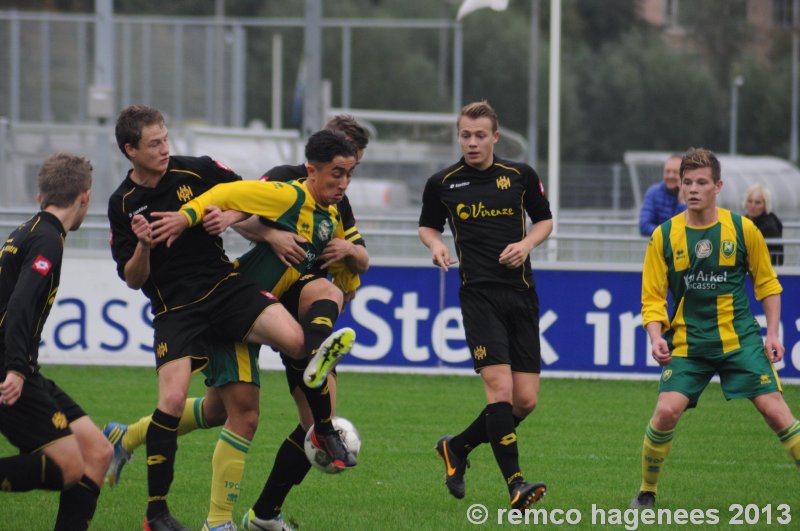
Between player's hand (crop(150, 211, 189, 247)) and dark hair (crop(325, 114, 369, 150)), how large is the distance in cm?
110

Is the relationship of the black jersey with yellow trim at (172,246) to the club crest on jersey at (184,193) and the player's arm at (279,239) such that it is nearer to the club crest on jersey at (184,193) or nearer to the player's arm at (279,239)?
the club crest on jersey at (184,193)

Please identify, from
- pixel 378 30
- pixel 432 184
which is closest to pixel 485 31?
pixel 378 30

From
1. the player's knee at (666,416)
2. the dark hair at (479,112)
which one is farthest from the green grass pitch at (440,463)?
the dark hair at (479,112)

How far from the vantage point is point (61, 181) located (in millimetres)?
5781

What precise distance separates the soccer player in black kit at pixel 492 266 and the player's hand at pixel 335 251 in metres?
0.69

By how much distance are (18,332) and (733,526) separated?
3.80 m

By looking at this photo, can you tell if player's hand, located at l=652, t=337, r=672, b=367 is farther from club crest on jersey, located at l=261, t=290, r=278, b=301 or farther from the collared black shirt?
the collared black shirt

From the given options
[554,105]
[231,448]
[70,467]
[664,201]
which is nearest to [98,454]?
[70,467]

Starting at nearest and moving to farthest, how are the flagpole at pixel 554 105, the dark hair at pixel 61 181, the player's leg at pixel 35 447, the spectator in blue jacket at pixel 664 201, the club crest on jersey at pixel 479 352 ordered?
the player's leg at pixel 35 447, the dark hair at pixel 61 181, the club crest on jersey at pixel 479 352, the spectator in blue jacket at pixel 664 201, the flagpole at pixel 554 105

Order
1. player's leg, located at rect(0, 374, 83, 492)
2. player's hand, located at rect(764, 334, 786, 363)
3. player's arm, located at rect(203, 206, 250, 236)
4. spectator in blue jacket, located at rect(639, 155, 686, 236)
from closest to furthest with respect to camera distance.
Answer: player's leg, located at rect(0, 374, 83, 492) < player's arm, located at rect(203, 206, 250, 236) < player's hand, located at rect(764, 334, 786, 363) < spectator in blue jacket, located at rect(639, 155, 686, 236)

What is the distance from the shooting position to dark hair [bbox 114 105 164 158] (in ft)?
20.2

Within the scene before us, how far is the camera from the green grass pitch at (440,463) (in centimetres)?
699

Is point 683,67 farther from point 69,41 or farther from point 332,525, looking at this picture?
point 332,525

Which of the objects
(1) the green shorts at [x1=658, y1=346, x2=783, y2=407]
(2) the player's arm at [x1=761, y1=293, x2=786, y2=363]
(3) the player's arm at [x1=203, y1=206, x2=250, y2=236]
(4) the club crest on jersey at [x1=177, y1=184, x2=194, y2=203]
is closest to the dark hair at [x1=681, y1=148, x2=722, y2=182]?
(2) the player's arm at [x1=761, y1=293, x2=786, y2=363]
